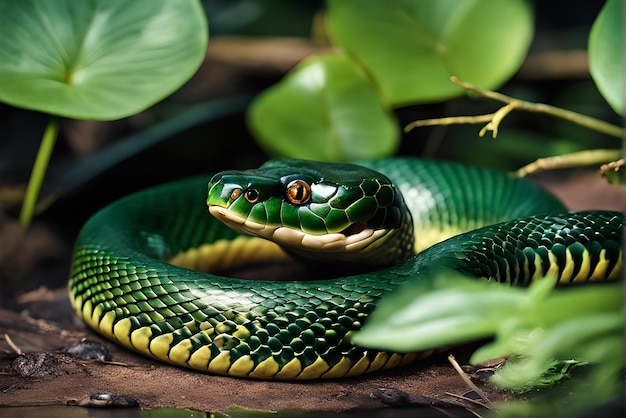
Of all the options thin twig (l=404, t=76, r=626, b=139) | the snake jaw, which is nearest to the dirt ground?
the snake jaw

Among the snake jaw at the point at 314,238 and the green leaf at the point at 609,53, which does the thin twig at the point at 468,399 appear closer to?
the snake jaw at the point at 314,238

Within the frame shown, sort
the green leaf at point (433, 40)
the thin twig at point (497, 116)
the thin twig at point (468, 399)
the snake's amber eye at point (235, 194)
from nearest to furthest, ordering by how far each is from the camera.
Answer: the thin twig at point (468, 399), the snake's amber eye at point (235, 194), the thin twig at point (497, 116), the green leaf at point (433, 40)

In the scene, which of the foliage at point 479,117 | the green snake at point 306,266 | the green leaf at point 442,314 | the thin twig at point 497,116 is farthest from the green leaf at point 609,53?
the green leaf at point 442,314

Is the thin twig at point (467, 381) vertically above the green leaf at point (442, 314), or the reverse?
the green leaf at point (442, 314)

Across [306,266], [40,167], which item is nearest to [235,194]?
[306,266]

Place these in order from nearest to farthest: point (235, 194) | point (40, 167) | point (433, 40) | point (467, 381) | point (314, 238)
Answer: point (467, 381)
point (235, 194)
point (314, 238)
point (40, 167)
point (433, 40)

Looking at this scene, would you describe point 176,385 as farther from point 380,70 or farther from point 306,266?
point 380,70
